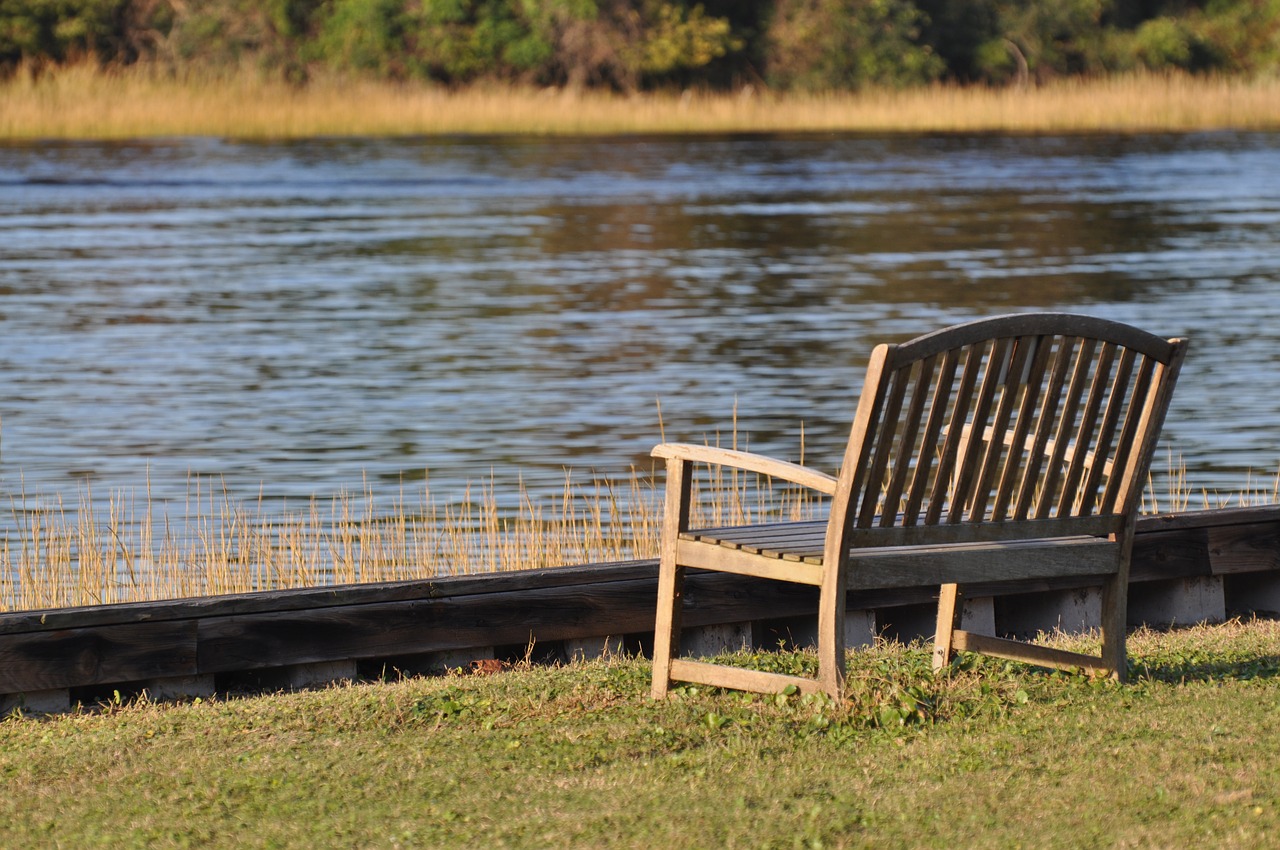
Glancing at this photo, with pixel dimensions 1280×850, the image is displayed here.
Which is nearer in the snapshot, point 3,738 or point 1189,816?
point 1189,816

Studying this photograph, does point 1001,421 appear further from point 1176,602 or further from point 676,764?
point 1176,602

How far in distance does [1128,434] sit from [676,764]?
160 cm

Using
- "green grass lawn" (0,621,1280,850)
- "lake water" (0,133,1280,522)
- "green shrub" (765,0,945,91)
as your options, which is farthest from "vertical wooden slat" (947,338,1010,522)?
"green shrub" (765,0,945,91)

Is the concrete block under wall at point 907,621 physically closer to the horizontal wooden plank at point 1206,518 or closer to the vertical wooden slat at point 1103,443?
the horizontal wooden plank at point 1206,518

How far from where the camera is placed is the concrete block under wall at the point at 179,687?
616 centimetres

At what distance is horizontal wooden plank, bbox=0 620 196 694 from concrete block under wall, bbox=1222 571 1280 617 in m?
3.72

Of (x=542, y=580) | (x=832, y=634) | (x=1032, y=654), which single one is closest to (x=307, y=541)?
(x=542, y=580)

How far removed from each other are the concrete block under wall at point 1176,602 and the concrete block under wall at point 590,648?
1904 millimetres

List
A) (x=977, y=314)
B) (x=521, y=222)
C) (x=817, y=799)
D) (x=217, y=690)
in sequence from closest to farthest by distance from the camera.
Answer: (x=817, y=799) < (x=217, y=690) < (x=977, y=314) < (x=521, y=222)

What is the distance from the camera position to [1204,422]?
1412cm

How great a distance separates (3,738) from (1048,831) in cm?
283

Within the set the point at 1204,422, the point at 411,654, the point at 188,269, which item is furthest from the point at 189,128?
the point at 411,654

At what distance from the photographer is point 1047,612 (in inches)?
290

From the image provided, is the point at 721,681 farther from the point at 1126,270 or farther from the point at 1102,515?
the point at 1126,270
